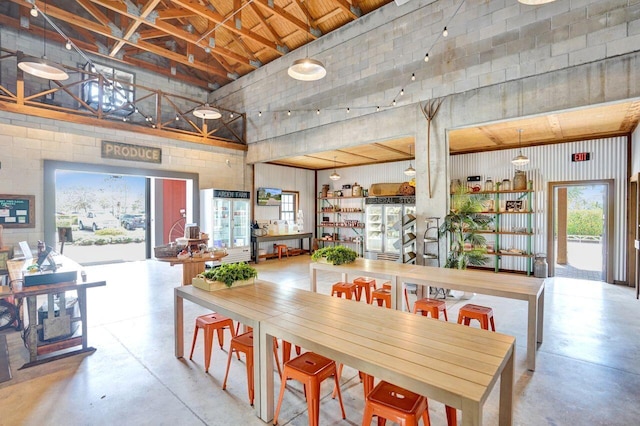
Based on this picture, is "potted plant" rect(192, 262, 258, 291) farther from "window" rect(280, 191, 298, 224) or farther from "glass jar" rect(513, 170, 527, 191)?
"window" rect(280, 191, 298, 224)

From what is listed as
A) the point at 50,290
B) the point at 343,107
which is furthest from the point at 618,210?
the point at 50,290

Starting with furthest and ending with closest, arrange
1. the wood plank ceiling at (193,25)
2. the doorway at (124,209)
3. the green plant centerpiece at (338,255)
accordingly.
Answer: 1. the doorway at (124,209)
2. the wood plank ceiling at (193,25)
3. the green plant centerpiece at (338,255)

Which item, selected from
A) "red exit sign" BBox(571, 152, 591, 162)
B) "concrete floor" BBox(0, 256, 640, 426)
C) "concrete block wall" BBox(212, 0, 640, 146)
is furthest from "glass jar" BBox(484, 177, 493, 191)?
"concrete floor" BBox(0, 256, 640, 426)

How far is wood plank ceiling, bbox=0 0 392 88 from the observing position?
596 centimetres

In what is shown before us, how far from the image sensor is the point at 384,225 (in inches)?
360

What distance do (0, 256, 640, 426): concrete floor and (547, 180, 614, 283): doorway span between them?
3.12m

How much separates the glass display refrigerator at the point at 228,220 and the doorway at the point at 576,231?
25.0ft

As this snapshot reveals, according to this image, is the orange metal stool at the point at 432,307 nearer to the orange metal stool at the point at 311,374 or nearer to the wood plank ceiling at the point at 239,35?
the orange metal stool at the point at 311,374

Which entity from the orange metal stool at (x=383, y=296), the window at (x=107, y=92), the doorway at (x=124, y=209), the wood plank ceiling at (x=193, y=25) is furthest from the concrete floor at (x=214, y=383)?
the window at (x=107, y=92)

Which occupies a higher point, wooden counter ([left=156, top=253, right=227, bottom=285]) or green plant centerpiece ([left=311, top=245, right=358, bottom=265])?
green plant centerpiece ([left=311, top=245, right=358, bottom=265])

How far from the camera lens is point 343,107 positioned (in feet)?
20.9

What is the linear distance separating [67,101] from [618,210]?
12657mm

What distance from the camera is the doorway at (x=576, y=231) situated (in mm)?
7043

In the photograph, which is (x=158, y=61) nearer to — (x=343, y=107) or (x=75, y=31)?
(x=75, y=31)
